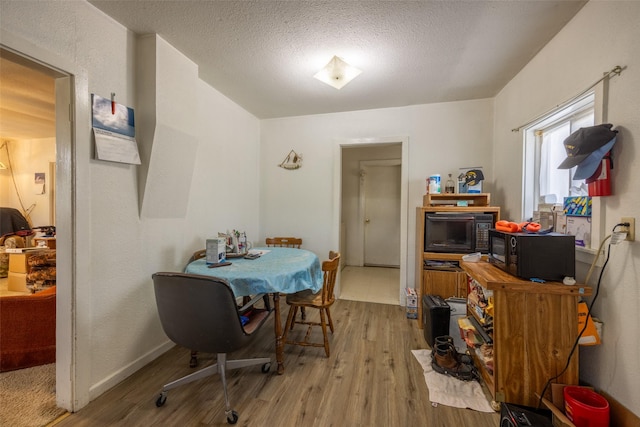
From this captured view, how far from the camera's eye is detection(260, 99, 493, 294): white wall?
115 inches

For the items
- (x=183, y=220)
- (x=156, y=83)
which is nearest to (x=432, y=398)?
(x=183, y=220)

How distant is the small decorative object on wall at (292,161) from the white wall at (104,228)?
1481 millimetres

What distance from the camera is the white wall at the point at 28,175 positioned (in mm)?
4316

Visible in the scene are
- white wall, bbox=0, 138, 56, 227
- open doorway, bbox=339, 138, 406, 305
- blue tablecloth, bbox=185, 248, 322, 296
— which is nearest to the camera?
blue tablecloth, bbox=185, 248, 322, 296

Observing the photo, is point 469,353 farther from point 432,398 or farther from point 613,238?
point 613,238

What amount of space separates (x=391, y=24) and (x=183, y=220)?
2272 millimetres

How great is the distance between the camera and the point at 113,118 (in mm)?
1632

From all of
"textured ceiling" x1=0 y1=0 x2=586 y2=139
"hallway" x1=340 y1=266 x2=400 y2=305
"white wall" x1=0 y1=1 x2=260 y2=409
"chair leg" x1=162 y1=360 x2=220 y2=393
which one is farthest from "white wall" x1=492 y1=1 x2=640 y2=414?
"white wall" x1=0 y1=1 x2=260 y2=409

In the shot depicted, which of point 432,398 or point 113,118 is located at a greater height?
point 113,118

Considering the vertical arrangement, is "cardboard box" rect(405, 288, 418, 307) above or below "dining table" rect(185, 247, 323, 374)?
below

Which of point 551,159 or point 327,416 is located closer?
point 327,416

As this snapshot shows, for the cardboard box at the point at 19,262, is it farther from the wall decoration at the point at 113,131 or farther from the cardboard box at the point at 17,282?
the wall decoration at the point at 113,131

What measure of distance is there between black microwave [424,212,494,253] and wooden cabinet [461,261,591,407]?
41.9 inches

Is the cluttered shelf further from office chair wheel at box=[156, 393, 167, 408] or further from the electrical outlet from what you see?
office chair wheel at box=[156, 393, 167, 408]
